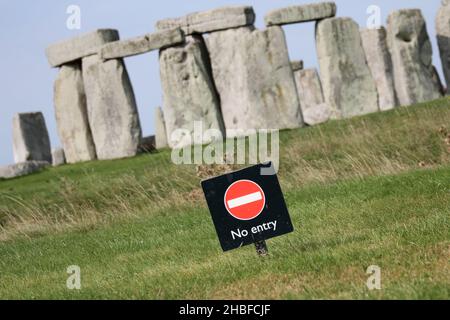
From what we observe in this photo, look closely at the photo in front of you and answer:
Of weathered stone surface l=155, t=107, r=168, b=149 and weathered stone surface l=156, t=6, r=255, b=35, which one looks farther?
weathered stone surface l=155, t=107, r=168, b=149

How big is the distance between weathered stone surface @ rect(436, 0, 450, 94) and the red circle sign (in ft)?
70.5

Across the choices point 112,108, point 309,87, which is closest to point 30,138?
point 112,108

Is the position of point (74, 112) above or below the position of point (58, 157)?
above

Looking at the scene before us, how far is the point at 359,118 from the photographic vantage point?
79.5 feet

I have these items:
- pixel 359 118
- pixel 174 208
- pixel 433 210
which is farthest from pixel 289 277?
pixel 359 118

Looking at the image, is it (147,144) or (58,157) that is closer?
(147,144)

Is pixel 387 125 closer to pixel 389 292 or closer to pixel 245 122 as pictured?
pixel 245 122

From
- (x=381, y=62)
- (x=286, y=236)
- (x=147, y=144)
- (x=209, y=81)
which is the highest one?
(x=286, y=236)

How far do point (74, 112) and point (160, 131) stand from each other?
375cm

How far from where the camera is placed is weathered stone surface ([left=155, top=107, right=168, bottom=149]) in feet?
100

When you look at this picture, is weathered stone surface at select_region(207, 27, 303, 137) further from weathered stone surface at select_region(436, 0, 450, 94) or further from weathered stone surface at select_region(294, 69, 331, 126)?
weathered stone surface at select_region(294, 69, 331, 126)

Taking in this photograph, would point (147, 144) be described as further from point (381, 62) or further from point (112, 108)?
point (381, 62)

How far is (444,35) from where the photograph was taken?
30797mm

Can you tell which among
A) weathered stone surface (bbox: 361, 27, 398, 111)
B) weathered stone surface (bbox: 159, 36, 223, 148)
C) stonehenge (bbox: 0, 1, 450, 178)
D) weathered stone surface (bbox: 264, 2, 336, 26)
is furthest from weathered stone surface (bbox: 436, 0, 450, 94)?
weathered stone surface (bbox: 159, 36, 223, 148)
